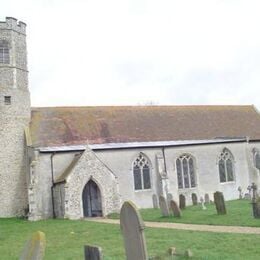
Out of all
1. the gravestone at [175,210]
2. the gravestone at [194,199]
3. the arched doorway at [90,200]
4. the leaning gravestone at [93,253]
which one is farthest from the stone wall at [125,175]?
the leaning gravestone at [93,253]

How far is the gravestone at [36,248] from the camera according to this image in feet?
22.1

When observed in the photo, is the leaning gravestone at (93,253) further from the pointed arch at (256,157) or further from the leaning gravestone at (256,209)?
the pointed arch at (256,157)

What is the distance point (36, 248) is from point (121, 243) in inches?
276

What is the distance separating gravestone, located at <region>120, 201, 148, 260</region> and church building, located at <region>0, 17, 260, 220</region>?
55.5 ft

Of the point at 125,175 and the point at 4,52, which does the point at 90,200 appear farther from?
the point at 4,52

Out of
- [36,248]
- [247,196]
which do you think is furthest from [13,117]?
[36,248]

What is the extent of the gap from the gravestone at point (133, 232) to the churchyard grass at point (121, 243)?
2232mm

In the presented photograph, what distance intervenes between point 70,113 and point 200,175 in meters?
9.81

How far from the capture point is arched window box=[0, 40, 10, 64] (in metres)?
28.0

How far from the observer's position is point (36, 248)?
679 centimetres

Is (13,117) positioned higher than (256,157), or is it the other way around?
(13,117)

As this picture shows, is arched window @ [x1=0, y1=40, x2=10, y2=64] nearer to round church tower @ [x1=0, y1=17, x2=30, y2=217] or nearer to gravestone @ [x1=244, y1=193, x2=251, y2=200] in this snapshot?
round church tower @ [x1=0, y1=17, x2=30, y2=217]

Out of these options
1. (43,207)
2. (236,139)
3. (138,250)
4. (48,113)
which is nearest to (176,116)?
(236,139)

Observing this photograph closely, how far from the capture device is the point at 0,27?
92.4ft
